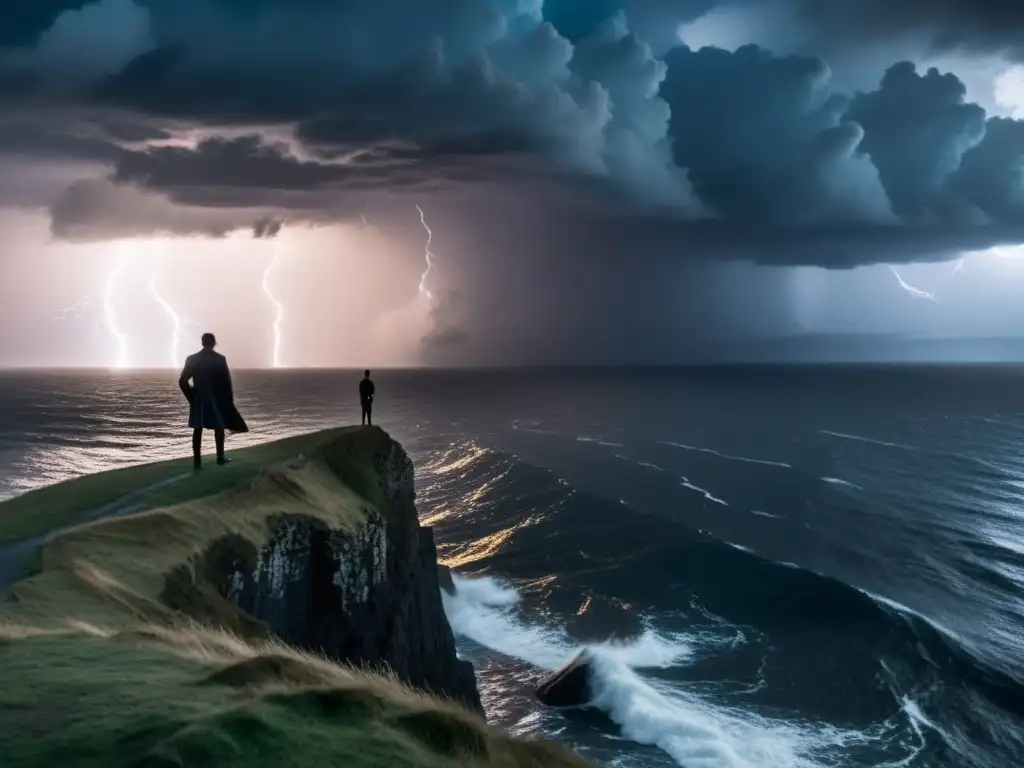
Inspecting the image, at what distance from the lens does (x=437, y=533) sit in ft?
208

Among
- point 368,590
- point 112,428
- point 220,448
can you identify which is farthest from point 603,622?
point 112,428

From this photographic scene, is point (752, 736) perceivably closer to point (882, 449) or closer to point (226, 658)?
point (226, 658)

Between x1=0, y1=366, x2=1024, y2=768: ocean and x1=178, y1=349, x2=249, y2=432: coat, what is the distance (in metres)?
18.5

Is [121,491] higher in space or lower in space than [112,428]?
higher

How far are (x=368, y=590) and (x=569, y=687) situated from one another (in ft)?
42.9

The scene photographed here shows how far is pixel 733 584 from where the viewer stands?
1961 inches

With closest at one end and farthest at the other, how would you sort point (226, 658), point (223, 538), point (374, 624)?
point (226, 658) → point (223, 538) → point (374, 624)

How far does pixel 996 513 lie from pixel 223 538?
232 feet

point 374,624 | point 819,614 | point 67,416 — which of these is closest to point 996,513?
point 819,614

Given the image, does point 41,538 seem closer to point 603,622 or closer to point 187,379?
point 187,379

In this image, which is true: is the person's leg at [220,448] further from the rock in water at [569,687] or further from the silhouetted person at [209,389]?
the rock in water at [569,687]

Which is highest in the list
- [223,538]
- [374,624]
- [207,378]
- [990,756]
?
[207,378]

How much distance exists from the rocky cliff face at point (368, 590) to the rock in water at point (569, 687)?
335 centimetres

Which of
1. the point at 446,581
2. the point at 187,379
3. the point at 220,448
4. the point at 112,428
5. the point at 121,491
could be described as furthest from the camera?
the point at 112,428
